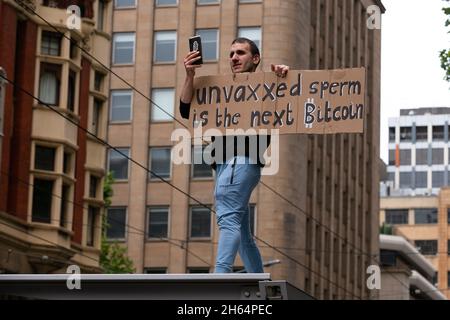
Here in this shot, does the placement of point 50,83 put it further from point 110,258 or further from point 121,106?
point 121,106

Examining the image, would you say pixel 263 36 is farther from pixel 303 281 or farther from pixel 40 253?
pixel 40 253

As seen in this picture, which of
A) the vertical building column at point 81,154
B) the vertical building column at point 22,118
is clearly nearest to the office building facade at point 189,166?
the vertical building column at point 81,154

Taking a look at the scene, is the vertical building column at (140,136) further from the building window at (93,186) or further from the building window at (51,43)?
the building window at (51,43)

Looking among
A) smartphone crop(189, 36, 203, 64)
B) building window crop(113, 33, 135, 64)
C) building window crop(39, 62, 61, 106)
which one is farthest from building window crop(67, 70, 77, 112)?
smartphone crop(189, 36, 203, 64)

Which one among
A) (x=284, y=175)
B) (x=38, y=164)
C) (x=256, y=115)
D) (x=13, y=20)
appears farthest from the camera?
(x=284, y=175)

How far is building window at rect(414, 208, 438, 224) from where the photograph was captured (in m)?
165

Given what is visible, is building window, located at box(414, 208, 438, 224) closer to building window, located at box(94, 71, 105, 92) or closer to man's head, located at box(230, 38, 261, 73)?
building window, located at box(94, 71, 105, 92)

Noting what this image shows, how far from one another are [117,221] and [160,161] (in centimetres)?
402

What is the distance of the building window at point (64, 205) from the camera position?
152 ft

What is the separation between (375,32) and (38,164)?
52408 mm

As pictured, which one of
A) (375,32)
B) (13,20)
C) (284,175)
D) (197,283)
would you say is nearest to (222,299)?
(197,283)

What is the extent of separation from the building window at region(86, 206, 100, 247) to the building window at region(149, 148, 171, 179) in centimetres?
2210

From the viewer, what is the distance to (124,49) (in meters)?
74.2

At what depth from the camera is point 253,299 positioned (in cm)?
564
